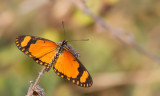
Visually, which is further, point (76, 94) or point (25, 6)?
point (25, 6)

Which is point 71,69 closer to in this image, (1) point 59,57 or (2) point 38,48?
(1) point 59,57

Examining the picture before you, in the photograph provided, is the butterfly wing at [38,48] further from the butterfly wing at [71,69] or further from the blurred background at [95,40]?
the blurred background at [95,40]

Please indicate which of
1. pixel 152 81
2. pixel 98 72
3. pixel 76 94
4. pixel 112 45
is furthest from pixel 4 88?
pixel 152 81

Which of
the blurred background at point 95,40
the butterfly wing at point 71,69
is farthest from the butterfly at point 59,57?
the blurred background at point 95,40

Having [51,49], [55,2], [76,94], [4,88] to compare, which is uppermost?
[55,2]

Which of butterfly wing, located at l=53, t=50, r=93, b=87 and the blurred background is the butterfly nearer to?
butterfly wing, located at l=53, t=50, r=93, b=87

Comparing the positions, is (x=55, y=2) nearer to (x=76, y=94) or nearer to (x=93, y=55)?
(x=93, y=55)

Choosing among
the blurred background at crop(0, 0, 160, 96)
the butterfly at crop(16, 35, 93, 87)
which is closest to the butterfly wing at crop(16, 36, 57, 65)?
the butterfly at crop(16, 35, 93, 87)
